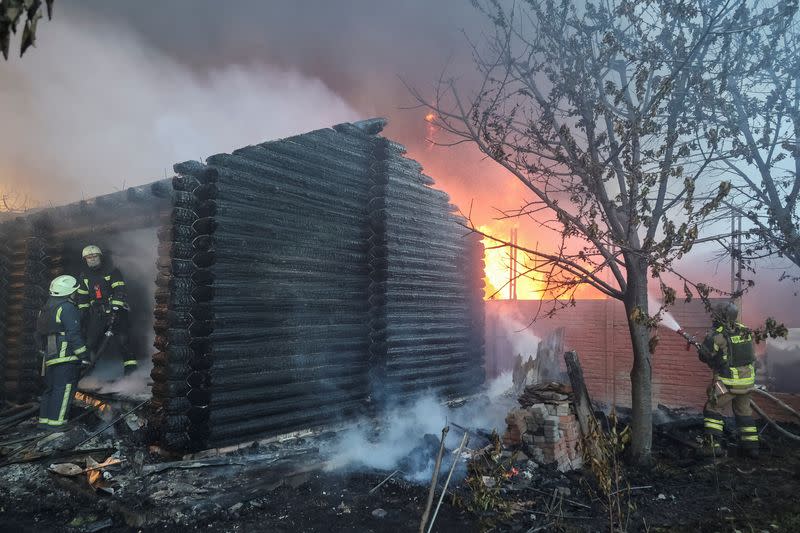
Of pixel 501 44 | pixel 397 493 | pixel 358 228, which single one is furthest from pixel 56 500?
pixel 501 44

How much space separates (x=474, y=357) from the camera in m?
10.9

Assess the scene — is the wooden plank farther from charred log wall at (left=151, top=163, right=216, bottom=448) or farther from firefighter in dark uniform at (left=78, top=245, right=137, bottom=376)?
firefighter in dark uniform at (left=78, top=245, right=137, bottom=376)

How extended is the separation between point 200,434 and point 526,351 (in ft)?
28.0

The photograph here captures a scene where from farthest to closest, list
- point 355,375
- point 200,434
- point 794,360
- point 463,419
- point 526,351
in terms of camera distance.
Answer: point 794,360 → point 526,351 → point 463,419 → point 355,375 → point 200,434

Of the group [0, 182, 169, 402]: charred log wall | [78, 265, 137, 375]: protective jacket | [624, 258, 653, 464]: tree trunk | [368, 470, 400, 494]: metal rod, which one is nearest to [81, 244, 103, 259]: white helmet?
[0, 182, 169, 402]: charred log wall

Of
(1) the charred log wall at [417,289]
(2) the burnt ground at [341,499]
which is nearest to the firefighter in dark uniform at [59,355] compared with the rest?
(2) the burnt ground at [341,499]

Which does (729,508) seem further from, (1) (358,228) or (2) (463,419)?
(1) (358,228)

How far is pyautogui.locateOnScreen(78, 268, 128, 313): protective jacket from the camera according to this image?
905cm

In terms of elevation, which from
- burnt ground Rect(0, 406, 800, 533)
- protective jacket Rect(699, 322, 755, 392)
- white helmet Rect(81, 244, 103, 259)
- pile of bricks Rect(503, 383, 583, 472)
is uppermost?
white helmet Rect(81, 244, 103, 259)

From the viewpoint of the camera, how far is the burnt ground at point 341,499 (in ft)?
15.4

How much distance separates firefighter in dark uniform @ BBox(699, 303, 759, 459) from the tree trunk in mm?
1340

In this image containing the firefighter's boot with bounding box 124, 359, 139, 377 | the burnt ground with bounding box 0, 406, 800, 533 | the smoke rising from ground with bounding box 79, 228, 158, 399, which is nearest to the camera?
the burnt ground with bounding box 0, 406, 800, 533

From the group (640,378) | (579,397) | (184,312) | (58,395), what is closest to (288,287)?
(184,312)

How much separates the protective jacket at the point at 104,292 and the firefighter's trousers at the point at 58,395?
5.45 feet
